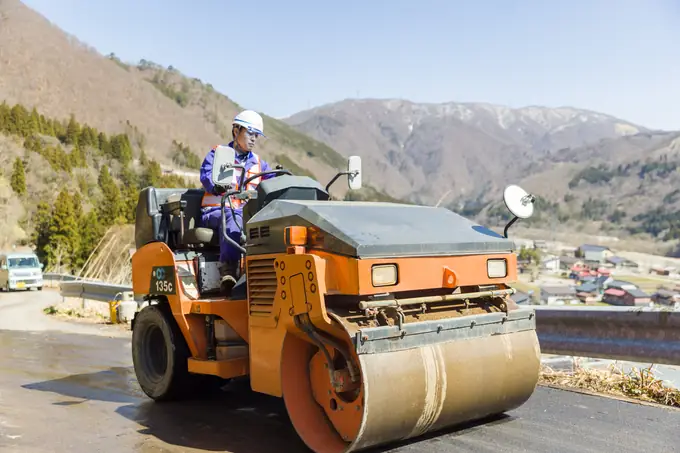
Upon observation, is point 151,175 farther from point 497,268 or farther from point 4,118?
point 497,268

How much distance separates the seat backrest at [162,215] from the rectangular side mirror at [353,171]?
4.26ft

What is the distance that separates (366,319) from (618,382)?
2.97 metres

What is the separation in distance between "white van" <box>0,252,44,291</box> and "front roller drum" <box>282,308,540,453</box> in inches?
975

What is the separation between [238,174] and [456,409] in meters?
2.66

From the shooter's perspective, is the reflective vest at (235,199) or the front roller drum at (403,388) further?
the reflective vest at (235,199)

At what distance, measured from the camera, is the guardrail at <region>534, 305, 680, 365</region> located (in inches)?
217

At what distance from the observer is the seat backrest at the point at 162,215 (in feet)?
19.7

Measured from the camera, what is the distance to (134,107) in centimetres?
18225

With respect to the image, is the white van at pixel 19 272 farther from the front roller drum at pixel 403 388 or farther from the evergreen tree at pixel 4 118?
the evergreen tree at pixel 4 118

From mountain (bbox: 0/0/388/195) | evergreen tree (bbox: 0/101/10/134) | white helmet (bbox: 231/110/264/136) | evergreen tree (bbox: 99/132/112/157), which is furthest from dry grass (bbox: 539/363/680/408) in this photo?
mountain (bbox: 0/0/388/195)

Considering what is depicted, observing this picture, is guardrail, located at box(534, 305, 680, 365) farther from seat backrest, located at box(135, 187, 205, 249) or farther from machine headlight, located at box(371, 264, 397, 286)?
seat backrest, located at box(135, 187, 205, 249)

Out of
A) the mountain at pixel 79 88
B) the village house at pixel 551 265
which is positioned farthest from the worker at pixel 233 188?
the mountain at pixel 79 88

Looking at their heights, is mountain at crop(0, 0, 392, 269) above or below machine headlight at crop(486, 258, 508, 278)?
above

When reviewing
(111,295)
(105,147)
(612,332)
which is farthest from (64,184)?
(612,332)
